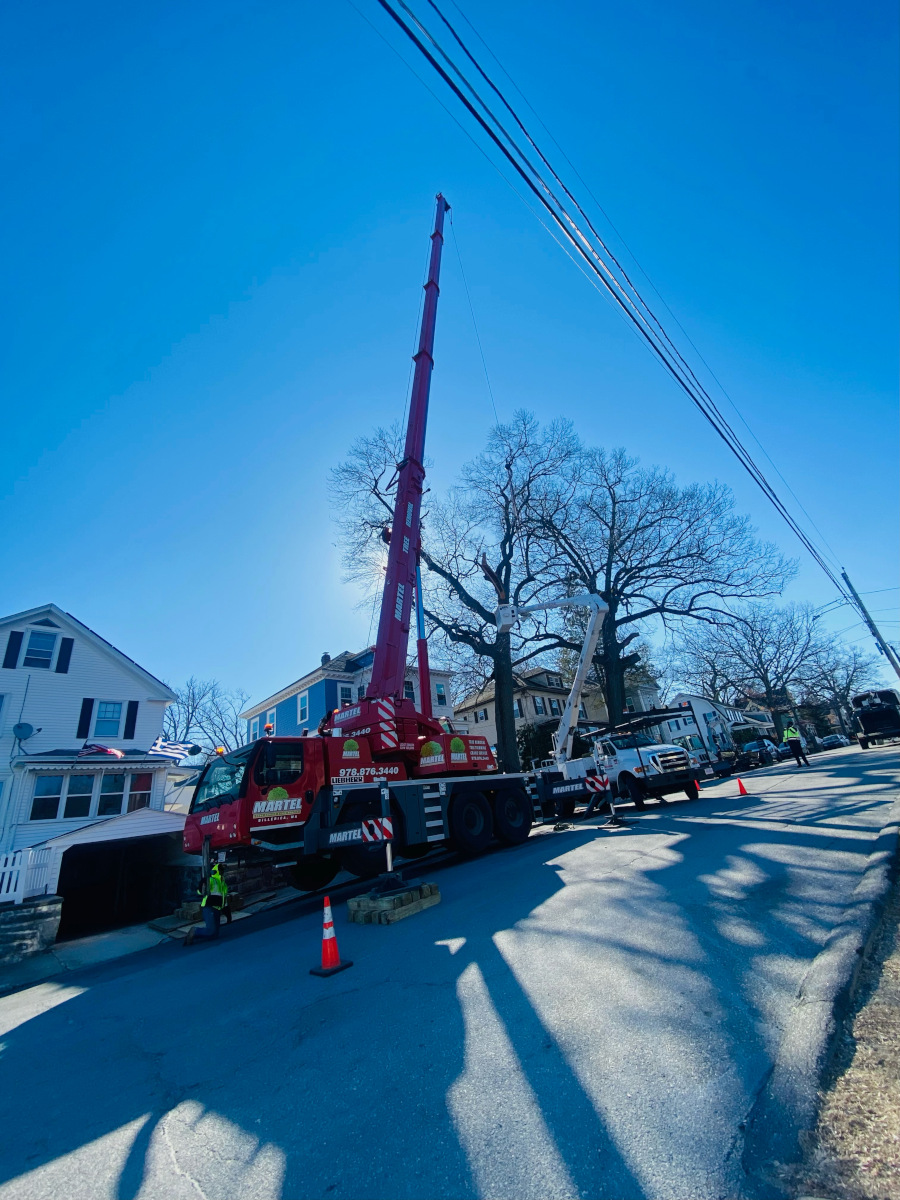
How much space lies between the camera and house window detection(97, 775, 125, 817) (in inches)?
718

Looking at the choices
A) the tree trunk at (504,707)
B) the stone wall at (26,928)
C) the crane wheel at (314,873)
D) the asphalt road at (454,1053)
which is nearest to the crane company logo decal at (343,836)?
the asphalt road at (454,1053)

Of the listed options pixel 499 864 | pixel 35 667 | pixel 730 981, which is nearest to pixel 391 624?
pixel 499 864

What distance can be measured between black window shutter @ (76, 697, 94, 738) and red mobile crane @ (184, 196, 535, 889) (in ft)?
41.5

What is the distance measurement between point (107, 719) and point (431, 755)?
51.0 feet

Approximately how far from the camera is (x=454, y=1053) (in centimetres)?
323

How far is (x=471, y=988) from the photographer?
13.6 ft

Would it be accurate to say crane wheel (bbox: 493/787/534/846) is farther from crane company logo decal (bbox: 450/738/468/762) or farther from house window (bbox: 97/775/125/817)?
house window (bbox: 97/775/125/817)

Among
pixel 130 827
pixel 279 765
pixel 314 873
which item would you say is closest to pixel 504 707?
pixel 314 873

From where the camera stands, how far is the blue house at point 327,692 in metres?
28.7

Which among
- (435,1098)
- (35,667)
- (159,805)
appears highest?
(35,667)

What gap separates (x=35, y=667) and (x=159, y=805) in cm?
657

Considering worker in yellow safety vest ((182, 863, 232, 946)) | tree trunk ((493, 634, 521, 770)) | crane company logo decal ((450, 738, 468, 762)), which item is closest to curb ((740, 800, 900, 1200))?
crane company logo decal ((450, 738, 468, 762))

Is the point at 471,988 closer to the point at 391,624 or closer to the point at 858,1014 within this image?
the point at 858,1014

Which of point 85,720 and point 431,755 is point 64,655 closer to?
point 85,720
